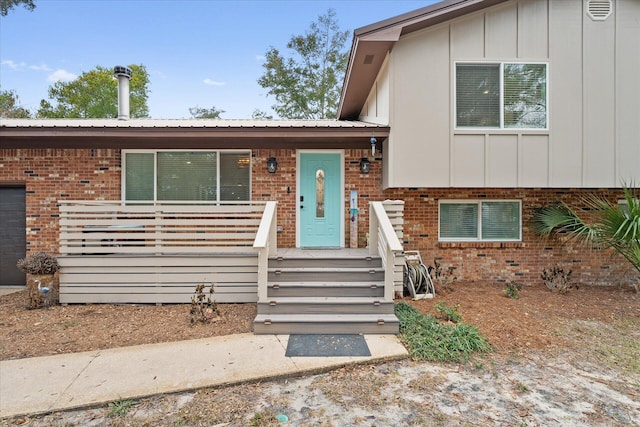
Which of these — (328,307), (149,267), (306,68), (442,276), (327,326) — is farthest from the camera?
(306,68)

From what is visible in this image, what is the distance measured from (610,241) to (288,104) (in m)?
16.7

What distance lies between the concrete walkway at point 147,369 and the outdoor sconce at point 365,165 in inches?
144

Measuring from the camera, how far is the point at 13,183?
267 inches

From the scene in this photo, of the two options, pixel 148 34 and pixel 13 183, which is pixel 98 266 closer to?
pixel 13 183

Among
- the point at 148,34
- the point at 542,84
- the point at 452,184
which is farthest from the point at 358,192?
the point at 148,34

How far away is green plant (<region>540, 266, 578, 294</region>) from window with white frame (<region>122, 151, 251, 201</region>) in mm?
5993

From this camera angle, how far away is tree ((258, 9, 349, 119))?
754 inches

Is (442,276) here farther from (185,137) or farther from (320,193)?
(185,137)

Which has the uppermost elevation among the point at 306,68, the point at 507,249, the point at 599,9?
the point at 306,68

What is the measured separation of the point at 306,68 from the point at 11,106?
58.3ft

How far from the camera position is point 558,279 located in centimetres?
615

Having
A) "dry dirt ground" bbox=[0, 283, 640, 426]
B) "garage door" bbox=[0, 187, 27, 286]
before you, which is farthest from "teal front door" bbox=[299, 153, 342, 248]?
"garage door" bbox=[0, 187, 27, 286]

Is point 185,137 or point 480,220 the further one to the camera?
point 480,220

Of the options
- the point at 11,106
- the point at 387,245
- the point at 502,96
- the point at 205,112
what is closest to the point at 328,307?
the point at 387,245
